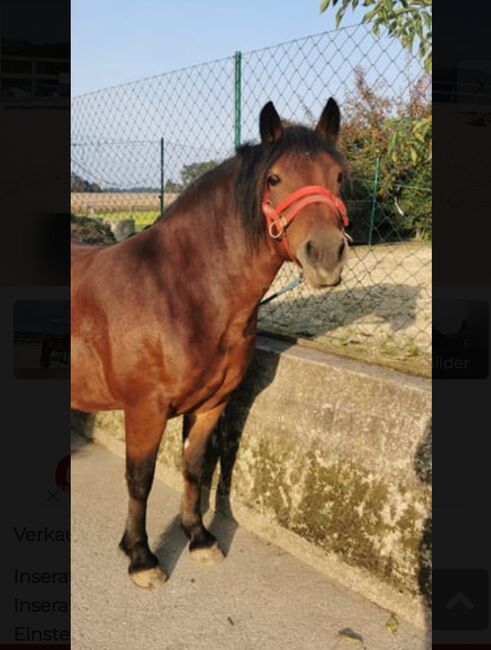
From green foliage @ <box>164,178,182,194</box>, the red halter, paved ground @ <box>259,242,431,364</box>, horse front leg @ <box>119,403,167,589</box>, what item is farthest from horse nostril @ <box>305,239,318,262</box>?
green foliage @ <box>164,178,182,194</box>

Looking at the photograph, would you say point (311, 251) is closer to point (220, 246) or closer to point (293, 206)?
point (293, 206)

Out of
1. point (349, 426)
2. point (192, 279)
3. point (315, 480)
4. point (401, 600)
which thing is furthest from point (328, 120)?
point (401, 600)

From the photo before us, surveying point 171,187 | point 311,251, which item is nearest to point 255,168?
point 311,251

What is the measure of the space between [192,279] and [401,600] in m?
1.54

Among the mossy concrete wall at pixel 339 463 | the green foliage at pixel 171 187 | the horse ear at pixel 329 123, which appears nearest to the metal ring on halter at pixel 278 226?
the horse ear at pixel 329 123

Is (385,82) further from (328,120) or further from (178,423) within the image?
(178,423)

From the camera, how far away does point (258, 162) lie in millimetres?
2188

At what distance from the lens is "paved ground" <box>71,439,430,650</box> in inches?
88.7

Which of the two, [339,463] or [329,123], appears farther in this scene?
[339,463]

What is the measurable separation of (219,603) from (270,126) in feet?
6.33

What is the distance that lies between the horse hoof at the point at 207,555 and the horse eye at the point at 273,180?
1732mm

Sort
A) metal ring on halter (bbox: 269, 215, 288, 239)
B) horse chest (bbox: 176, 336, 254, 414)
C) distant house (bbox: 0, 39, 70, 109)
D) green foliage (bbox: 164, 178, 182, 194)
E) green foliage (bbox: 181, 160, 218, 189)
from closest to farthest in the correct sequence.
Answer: metal ring on halter (bbox: 269, 215, 288, 239)
horse chest (bbox: 176, 336, 254, 414)
green foliage (bbox: 181, 160, 218, 189)
distant house (bbox: 0, 39, 70, 109)
green foliage (bbox: 164, 178, 182, 194)

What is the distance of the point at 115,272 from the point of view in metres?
2.59

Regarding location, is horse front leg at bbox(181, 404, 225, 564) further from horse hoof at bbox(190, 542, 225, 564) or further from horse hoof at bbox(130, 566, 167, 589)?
horse hoof at bbox(130, 566, 167, 589)
